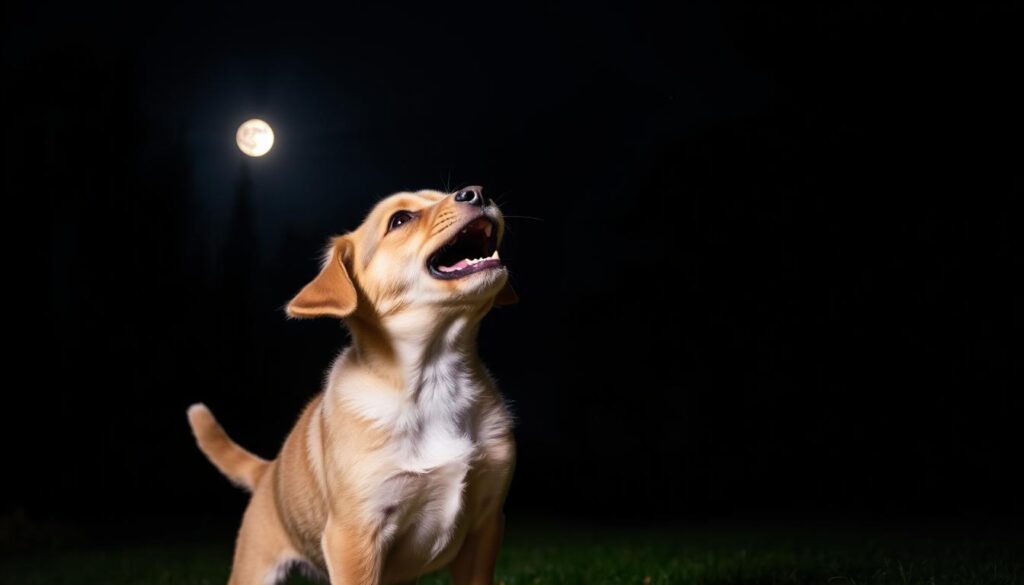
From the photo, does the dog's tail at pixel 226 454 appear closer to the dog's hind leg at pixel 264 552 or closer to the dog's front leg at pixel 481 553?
the dog's hind leg at pixel 264 552

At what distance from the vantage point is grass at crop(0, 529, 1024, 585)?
5.04m

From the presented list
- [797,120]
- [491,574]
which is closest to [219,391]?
[797,120]

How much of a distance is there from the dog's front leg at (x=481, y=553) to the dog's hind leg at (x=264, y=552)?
61 centimetres

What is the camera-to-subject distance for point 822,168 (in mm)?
8977

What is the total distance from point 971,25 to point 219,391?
23.0 ft

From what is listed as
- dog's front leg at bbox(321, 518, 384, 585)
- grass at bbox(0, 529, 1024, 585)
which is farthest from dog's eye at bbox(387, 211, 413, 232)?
grass at bbox(0, 529, 1024, 585)

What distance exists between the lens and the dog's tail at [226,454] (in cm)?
428

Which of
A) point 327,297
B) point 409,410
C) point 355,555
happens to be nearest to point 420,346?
point 409,410

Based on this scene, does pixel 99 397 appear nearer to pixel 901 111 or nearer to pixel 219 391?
pixel 219 391

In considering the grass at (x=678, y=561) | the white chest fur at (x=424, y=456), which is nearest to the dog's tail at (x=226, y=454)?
the white chest fur at (x=424, y=456)

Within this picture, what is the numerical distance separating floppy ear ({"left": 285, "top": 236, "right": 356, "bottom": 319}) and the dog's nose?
453 millimetres

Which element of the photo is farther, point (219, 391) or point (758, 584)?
point (219, 391)

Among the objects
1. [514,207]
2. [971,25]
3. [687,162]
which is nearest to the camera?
[514,207]

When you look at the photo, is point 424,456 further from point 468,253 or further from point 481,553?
point 468,253
